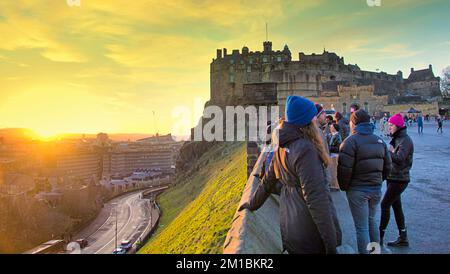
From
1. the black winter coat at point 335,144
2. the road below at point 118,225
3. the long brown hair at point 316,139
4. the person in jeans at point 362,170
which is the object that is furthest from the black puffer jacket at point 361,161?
the road below at point 118,225

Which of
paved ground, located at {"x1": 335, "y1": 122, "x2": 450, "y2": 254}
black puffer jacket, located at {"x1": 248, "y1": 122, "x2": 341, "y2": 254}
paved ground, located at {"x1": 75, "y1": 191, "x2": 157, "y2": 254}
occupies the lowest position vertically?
paved ground, located at {"x1": 75, "y1": 191, "x2": 157, "y2": 254}

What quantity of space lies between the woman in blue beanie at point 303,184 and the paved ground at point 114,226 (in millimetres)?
34535

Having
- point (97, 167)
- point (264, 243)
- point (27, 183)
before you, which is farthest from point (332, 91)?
point (97, 167)

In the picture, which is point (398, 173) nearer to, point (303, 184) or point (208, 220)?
point (303, 184)

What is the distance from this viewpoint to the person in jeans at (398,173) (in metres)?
5.38

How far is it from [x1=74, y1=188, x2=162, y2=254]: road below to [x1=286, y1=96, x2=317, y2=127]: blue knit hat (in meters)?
32.9

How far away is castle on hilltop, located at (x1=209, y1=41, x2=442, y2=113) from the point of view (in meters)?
45.6

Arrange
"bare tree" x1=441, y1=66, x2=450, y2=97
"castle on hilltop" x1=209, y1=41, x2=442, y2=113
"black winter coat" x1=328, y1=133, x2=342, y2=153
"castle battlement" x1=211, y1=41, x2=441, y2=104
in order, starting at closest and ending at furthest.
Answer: "black winter coat" x1=328, y1=133, x2=342, y2=153, "castle on hilltop" x1=209, y1=41, x2=442, y2=113, "castle battlement" x1=211, y1=41, x2=441, y2=104, "bare tree" x1=441, y1=66, x2=450, y2=97

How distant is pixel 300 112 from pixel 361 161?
1.79 metres

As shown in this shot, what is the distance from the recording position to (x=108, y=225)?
53.7 m

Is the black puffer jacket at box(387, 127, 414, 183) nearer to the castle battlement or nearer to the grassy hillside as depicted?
the grassy hillside

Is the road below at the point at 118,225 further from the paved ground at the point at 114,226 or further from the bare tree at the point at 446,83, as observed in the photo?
the bare tree at the point at 446,83

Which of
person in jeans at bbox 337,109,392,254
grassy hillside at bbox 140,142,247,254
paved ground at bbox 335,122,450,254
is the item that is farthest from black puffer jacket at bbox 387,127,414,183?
grassy hillside at bbox 140,142,247,254

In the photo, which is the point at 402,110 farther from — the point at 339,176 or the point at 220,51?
the point at 339,176
